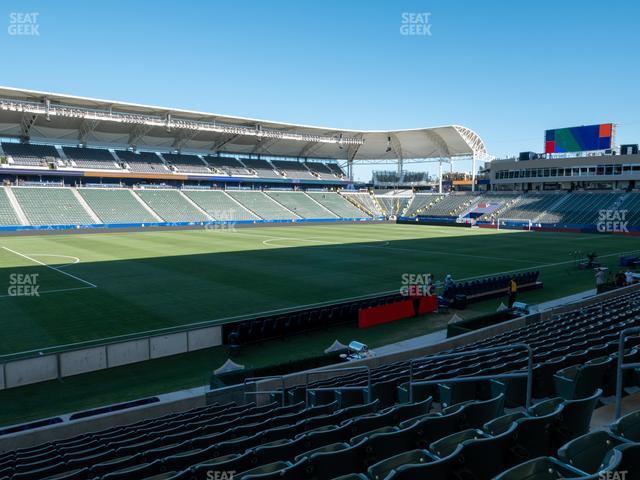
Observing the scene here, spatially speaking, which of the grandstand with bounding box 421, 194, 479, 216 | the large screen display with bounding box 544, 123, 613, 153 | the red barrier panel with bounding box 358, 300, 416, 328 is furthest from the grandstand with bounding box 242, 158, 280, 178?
the red barrier panel with bounding box 358, 300, 416, 328

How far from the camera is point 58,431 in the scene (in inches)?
358

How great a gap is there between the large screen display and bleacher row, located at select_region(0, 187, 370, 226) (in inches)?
1220

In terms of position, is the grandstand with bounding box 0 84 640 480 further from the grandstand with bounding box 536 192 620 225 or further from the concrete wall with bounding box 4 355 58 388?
the grandstand with bounding box 536 192 620 225

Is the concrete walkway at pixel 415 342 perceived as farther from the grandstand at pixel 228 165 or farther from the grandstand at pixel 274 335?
the grandstand at pixel 228 165

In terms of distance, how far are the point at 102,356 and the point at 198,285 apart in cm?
1140

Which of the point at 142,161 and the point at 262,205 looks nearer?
Answer: the point at 142,161

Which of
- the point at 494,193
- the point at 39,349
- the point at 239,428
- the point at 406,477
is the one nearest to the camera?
the point at 406,477

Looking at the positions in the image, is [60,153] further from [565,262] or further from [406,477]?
[406,477]

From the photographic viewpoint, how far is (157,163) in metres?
74.1

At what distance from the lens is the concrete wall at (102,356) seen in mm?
12555

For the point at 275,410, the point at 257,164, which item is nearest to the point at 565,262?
the point at 275,410

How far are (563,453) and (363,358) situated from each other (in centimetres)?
920

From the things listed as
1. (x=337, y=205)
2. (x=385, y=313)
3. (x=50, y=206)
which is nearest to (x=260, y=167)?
(x=337, y=205)

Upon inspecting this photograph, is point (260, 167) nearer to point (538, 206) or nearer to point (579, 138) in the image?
point (538, 206)
